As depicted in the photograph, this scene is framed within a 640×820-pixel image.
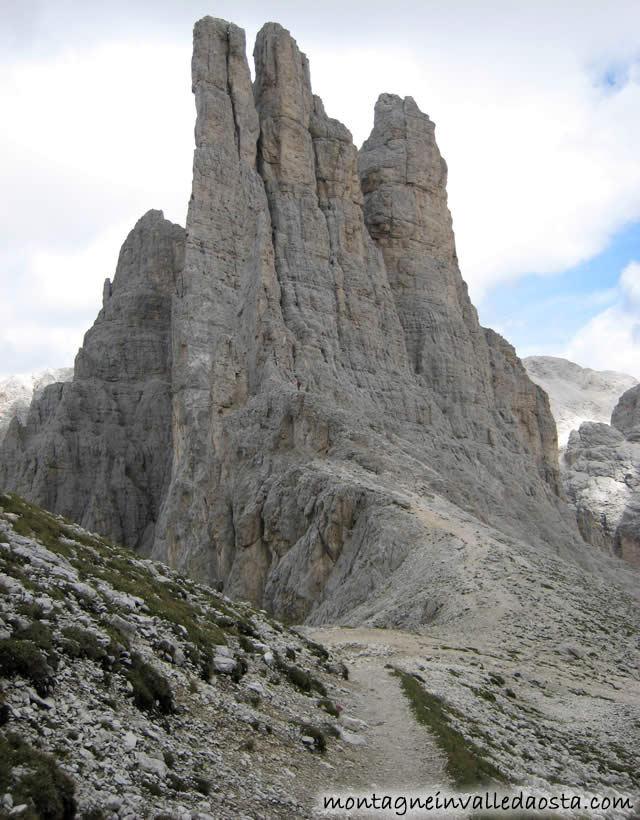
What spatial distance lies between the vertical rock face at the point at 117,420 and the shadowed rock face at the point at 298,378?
0.81ft

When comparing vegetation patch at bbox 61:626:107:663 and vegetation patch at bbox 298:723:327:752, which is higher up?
vegetation patch at bbox 61:626:107:663

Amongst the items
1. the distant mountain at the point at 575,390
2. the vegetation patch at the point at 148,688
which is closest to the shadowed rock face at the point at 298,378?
the vegetation patch at the point at 148,688

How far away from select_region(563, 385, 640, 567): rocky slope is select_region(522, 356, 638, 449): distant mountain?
31.6 meters

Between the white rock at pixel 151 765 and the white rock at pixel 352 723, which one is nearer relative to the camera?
the white rock at pixel 151 765

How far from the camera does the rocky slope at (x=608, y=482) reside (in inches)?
4582

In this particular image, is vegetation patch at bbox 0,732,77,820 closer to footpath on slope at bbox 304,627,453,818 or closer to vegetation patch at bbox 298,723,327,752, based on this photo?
footpath on slope at bbox 304,627,453,818

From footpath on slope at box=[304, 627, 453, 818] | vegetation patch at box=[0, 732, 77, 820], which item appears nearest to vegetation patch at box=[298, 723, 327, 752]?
footpath on slope at box=[304, 627, 453, 818]

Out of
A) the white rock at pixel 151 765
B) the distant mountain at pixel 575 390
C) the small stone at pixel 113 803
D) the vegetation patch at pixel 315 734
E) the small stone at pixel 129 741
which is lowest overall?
the vegetation patch at pixel 315 734

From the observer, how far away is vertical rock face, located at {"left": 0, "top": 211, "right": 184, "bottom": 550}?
3243 inches

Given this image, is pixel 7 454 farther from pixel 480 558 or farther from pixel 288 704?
pixel 288 704

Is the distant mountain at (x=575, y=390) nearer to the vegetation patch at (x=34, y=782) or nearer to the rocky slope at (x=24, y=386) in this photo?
the rocky slope at (x=24, y=386)

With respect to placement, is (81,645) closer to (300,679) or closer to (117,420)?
(300,679)

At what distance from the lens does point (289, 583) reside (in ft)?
151

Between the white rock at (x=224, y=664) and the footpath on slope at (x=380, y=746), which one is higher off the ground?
the white rock at (x=224, y=664)
